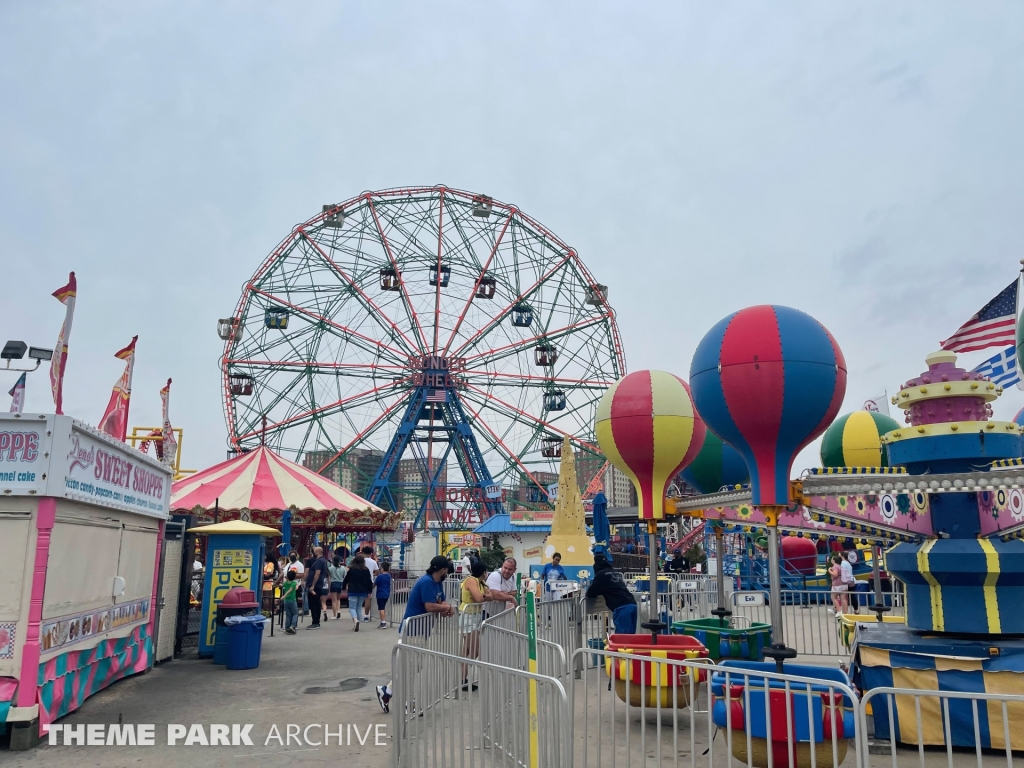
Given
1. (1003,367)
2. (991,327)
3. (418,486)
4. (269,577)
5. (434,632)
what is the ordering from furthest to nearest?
(418,486) < (269,577) < (1003,367) < (991,327) < (434,632)

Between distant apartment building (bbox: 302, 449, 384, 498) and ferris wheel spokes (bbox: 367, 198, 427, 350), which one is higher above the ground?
ferris wheel spokes (bbox: 367, 198, 427, 350)

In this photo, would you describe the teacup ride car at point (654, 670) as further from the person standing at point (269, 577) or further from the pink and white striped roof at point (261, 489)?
the pink and white striped roof at point (261, 489)

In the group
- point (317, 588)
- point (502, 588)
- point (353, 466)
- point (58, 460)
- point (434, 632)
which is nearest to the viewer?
point (58, 460)

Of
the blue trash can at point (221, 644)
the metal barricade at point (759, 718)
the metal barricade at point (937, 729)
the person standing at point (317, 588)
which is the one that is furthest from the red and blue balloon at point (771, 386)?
the person standing at point (317, 588)

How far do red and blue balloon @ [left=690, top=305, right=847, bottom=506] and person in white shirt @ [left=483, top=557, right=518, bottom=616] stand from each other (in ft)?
10.4

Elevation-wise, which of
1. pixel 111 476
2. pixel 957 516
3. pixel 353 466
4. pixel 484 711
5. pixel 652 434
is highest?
pixel 353 466

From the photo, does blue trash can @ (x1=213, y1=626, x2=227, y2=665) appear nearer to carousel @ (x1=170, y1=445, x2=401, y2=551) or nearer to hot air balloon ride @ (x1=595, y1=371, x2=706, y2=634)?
hot air balloon ride @ (x1=595, y1=371, x2=706, y2=634)

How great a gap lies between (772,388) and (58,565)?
6084 millimetres

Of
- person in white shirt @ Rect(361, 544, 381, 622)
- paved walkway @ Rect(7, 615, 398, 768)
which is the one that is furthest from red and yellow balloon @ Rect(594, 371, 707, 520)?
person in white shirt @ Rect(361, 544, 381, 622)

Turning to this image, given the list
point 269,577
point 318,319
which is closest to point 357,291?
point 318,319

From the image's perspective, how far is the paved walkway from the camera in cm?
555

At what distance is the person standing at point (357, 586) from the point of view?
13.1 m

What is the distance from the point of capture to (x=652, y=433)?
30.7ft

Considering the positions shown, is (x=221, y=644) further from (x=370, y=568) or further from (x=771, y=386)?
(x=771, y=386)
